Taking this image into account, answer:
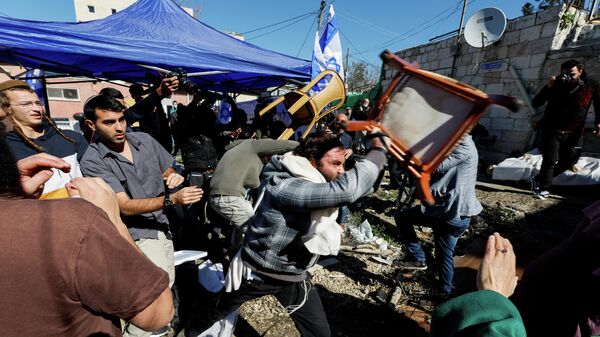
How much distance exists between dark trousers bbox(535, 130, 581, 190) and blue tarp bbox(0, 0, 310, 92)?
13.0 feet

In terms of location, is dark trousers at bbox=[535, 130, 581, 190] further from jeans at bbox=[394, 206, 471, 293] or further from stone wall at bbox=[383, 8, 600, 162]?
jeans at bbox=[394, 206, 471, 293]

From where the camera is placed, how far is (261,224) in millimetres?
1807

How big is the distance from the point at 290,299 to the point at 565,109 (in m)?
5.06

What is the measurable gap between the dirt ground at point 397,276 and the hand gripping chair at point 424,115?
222 cm

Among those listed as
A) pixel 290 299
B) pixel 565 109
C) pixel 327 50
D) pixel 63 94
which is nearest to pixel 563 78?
pixel 565 109

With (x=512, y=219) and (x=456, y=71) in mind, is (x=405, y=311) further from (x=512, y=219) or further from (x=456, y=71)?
(x=456, y=71)

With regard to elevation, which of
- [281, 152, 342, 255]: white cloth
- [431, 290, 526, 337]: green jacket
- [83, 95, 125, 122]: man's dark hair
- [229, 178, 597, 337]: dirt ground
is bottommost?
[229, 178, 597, 337]: dirt ground

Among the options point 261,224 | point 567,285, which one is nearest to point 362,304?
point 261,224

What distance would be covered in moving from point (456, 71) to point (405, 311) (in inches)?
348

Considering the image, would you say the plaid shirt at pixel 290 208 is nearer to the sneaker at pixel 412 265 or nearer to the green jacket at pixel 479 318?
the green jacket at pixel 479 318

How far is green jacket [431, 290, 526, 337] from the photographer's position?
72 cm

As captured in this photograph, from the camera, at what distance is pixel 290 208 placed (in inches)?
63.6

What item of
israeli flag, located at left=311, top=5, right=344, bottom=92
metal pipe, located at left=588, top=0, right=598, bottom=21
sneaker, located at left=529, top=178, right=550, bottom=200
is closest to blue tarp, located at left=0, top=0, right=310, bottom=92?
israeli flag, located at left=311, top=5, right=344, bottom=92

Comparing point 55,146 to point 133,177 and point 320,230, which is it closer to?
point 133,177
